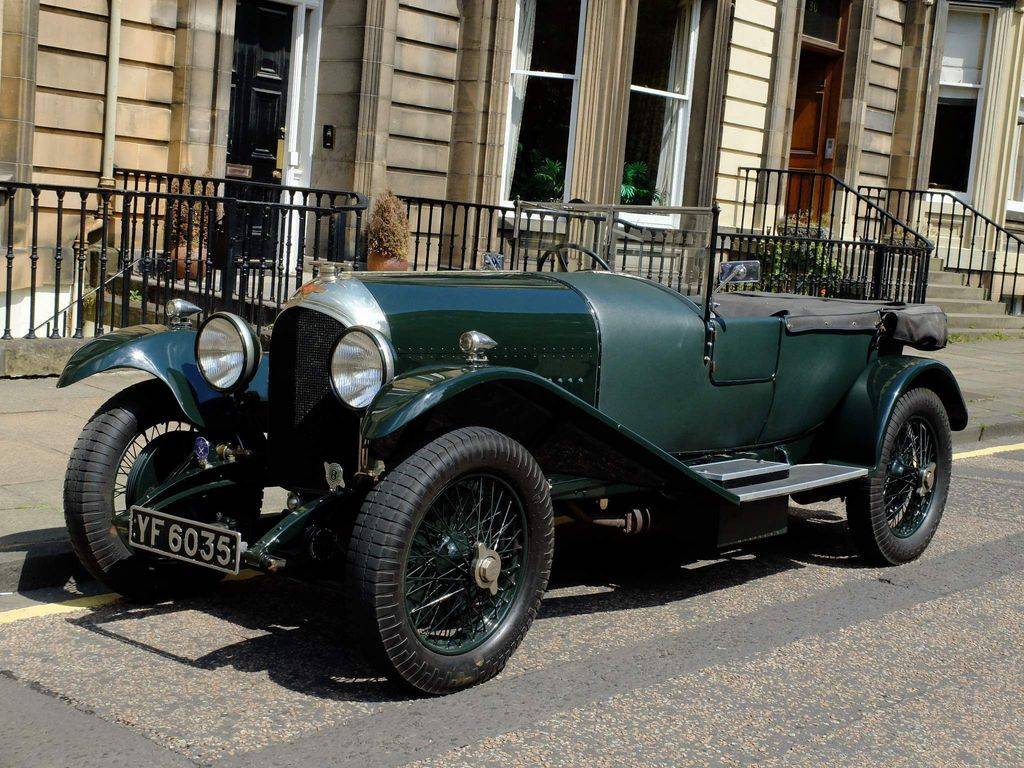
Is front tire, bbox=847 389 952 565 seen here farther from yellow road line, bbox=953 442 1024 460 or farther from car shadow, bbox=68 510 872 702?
yellow road line, bbox=953 442 1024 460

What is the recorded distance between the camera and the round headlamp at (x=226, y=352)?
4504 mm

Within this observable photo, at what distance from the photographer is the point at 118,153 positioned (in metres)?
10.9

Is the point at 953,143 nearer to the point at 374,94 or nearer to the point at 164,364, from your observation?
the point at 374,94

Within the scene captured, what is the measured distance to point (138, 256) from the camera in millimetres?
10688

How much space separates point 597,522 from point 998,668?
1.52m

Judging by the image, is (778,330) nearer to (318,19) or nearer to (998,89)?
(318,19)

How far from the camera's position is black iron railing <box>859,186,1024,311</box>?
19.0 m

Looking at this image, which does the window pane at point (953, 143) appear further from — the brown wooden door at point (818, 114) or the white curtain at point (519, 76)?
the white curtain at point (519, 76)

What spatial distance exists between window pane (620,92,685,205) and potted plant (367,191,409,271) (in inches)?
166

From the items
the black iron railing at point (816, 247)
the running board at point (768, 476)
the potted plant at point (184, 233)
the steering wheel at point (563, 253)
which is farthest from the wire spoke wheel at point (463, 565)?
the black iron railing at point (816, 247)

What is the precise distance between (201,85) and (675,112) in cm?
705

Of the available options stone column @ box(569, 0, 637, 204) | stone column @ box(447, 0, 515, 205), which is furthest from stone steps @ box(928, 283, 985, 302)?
stone column @ box(447, 0, 515, 205)

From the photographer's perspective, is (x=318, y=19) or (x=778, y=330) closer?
(x=778, y=330)

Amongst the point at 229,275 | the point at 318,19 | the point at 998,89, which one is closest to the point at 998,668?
the point at 229,275
